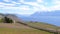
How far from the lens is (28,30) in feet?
8.53

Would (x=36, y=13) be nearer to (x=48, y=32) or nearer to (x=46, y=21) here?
(x=46, y=21)

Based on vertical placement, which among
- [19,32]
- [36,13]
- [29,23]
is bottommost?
[19,32]

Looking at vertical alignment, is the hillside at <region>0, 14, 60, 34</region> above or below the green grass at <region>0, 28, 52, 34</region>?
above

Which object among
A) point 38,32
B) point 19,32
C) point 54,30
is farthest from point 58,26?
point 19,32

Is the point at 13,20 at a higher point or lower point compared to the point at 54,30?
higher

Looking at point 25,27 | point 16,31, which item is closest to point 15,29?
point 16,31

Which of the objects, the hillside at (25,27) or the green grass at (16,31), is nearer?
the hillside at (25,27)

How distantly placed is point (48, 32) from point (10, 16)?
728 mm

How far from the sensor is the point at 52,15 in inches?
99.2

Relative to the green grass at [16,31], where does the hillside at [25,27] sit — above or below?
above

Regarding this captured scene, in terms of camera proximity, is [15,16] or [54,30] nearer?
[54,30]

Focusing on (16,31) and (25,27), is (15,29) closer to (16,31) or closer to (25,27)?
(16,31)

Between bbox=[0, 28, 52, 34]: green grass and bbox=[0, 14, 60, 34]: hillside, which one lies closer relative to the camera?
bbox=[0, 14, 60, 34]: hillside

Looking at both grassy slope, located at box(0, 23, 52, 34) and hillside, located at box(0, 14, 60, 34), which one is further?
grassy slope, located at box(0, 23, 52, 34)
